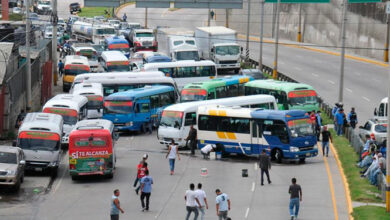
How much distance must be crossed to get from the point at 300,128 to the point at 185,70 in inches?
988

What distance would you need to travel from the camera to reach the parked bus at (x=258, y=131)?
39.3 meters

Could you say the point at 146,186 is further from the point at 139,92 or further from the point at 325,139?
the point at 139,92

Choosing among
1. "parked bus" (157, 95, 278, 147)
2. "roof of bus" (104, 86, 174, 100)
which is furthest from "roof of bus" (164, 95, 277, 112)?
"roof of bus" (104, 86, 174, 100)

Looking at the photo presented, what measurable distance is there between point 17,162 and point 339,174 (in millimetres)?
14411

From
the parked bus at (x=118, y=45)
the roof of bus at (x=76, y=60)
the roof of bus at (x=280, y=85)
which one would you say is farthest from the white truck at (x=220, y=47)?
the roof of bus at (x=280, y=85)

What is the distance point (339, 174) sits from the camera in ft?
119

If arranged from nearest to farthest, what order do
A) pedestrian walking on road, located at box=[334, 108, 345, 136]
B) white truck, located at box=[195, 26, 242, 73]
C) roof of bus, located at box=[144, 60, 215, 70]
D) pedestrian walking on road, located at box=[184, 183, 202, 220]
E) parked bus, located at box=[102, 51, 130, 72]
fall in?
pedestrian walking on road, located at box=[184, 183, 202, 220], pedestrian walking on road, located at box=[334, 108, 345, 136], roof of bus, located at box=[144, 60, 215, 70], parked bus, located at box=[102, 51, 130, 72], white truck, located at box=[195, 26, 242, 73]

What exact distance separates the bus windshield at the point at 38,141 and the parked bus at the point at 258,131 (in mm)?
9040

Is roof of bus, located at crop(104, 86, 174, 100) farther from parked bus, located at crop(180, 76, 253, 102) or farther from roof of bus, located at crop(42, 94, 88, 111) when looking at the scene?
roof of bus, located at crop(42, 94, 88, 111)

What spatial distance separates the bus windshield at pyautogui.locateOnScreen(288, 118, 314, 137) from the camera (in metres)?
39.3

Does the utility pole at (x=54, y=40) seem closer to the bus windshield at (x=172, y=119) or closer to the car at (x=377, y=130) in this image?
the bus windshield at (x=172, y=119)

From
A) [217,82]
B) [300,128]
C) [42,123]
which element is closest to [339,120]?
[300,128]

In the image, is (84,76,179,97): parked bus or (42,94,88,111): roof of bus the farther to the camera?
(84,76,179,97): parked bus

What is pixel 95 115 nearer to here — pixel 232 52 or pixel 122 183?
pixel 122 183
